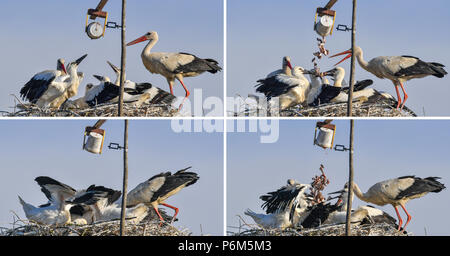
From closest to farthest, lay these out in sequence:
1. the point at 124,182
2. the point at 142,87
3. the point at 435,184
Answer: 1. the point at 124,182
2. the point at 435,184
3. the point at 142,87

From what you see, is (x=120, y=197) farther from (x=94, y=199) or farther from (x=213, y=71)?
(x=213, y=71)

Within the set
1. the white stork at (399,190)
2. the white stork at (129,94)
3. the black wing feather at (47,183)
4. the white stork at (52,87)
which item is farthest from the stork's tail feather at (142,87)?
the white stork at (399,190)

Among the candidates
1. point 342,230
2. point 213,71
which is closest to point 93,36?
point 213,71

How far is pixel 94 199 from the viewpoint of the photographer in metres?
7.73

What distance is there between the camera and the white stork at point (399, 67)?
8.08 metres

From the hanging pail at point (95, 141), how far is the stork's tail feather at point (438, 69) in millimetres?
2734

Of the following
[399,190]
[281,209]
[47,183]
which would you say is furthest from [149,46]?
[399,190]

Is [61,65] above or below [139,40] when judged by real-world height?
below

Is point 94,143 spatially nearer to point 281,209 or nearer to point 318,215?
point 281,209

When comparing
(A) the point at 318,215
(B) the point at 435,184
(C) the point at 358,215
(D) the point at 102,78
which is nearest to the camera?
(B) the point at 435,184

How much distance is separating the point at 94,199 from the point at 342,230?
6.37 feet

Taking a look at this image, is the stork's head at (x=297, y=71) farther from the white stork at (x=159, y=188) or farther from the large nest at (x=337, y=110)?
the white stork at (x=159, y=188)

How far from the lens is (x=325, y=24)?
777 centimetres

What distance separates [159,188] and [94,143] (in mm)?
606
